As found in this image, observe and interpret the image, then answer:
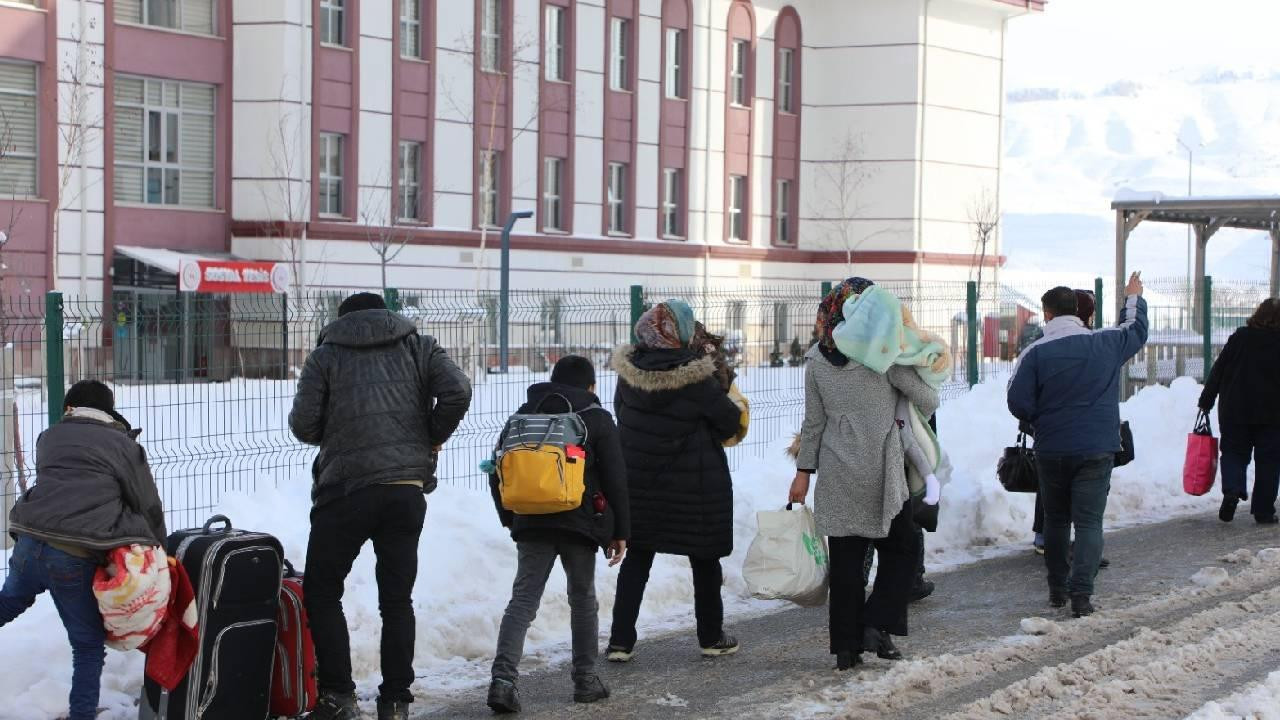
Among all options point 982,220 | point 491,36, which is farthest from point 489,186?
point 982,220

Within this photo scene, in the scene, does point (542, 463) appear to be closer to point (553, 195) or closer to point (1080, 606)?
point (1080, 606)

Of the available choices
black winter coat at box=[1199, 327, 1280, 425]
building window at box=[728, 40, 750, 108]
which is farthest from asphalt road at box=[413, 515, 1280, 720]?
building window at box=[728, 40, 750, 108]

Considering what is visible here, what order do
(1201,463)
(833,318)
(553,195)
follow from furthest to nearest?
(553,195)
(1201,463)
(833,318)

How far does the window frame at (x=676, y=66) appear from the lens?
4231 cm

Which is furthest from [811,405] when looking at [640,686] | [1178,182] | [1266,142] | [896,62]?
[1266,142]

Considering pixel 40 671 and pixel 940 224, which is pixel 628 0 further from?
pixel 40 671

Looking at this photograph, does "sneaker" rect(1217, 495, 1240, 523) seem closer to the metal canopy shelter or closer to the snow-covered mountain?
the metal canopy shelter

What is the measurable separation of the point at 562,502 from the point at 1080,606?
379 cm

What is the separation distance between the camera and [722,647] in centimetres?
884

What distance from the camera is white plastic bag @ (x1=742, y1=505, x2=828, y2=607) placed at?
8609 millimetres

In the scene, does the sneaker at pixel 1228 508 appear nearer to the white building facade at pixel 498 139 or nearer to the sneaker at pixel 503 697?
the sneaker at pixel 503 697

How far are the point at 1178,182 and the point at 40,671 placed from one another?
151 metres

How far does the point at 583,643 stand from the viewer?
7879 millimetres

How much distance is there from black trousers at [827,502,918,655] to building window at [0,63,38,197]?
24.5 m
